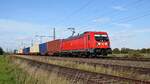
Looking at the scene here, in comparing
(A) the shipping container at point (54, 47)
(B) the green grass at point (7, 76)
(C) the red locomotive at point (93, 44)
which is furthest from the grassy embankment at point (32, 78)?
(A) the shipping container at point (54, 47)

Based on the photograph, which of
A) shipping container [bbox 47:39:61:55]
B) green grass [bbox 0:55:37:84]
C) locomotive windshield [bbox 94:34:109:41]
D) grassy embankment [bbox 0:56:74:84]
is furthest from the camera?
shipping container [bbox 47:39:61:55]

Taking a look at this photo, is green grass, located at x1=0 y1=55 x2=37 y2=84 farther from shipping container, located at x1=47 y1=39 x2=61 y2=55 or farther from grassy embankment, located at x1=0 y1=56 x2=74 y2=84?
shipping container, located at x1=47 y1=39 x2=61 y2=55

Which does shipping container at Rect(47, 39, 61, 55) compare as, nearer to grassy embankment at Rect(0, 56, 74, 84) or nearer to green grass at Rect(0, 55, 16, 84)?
green grass at Rect(0, 55, 16, 84)

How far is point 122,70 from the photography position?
59.5 ft

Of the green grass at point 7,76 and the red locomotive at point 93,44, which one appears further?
the red locomotive at point 93,44

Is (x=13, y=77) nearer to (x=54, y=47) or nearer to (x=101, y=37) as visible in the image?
(x=101, y=37)

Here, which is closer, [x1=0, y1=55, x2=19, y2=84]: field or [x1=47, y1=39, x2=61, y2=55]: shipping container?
[x1=0, y1=55, x2=19, y2=84]: field

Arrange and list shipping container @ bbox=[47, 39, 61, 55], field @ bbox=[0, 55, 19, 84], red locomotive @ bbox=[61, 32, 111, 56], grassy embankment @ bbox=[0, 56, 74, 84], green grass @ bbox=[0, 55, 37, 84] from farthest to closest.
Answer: shipping container @ bbox=[47, 39, 61, 55], red locomotive @ bbox=[61, 32, 111, 56], field @ bbox=[0, 55, 19, 84], green grass @ bbox=[0, 55, 37, 84], grassy embankment @ bbox=[0, 56, 74, 84]

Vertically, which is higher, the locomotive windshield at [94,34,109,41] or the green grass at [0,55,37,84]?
the locomotive windshield at [94,34,109,41]

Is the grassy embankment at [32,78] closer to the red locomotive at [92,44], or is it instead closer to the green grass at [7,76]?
the green grass at [7,76]

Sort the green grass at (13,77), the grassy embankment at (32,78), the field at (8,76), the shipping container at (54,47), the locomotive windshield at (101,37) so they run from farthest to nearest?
1. the shipping container at (54,47)
2. the locomotive windshield at (101,37)
3. the field at (8,76)
4. the green grass at (13,77)
5. the grassy embankment at (32,78)

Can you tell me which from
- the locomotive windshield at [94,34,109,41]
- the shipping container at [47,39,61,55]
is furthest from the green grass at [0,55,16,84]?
the shipping container at [47,39,61,55]

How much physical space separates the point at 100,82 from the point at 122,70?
4.64 meters

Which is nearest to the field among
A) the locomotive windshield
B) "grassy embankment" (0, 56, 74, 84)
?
"grassy embankment" (0, 56, 74, 84)
